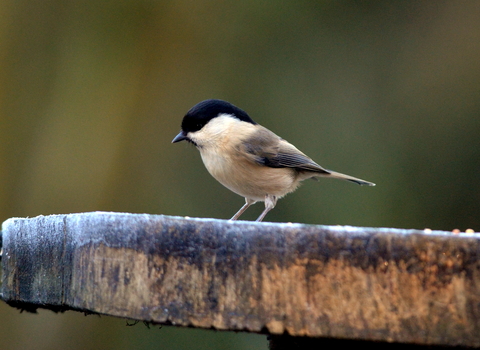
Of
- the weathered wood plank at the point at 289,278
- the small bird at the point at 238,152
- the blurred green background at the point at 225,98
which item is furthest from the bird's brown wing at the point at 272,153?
the weathered wood plank at the point at 289,278

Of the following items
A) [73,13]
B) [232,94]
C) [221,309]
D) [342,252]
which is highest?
[73,13]

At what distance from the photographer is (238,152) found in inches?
132

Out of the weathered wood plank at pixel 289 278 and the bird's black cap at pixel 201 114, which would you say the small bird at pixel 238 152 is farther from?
the weathered wood plank at pixel 289 278

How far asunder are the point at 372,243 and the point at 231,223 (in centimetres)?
31

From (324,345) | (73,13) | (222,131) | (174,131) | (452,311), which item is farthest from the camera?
(174,131)

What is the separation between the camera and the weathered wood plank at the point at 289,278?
1.33m

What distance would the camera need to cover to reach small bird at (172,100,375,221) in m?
3.30

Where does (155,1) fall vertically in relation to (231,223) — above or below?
above

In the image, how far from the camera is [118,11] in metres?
5.78

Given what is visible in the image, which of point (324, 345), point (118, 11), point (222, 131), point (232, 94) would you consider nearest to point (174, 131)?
point (232, 94)

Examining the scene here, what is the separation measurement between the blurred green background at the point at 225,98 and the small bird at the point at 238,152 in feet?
5.74

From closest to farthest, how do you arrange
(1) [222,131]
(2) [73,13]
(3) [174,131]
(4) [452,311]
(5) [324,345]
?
(4) [452,311], (5) [324,345], (1) [222,131], (2) [73,13], (3) [174,131]

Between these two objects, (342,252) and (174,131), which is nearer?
(342,252)

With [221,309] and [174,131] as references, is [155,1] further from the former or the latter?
[221,309]
